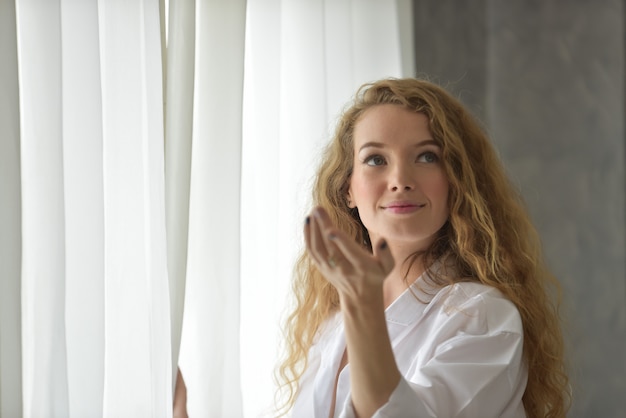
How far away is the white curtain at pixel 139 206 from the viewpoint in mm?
1087

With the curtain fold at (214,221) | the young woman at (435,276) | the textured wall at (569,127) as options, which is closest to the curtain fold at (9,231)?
the curtain fold at (214,221)

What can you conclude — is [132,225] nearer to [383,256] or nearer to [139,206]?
[139,206]

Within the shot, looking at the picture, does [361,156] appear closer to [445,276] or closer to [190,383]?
[445,276]

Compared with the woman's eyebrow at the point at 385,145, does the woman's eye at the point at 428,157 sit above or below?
below

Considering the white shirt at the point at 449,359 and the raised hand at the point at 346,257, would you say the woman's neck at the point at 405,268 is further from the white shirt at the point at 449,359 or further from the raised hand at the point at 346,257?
the raised hand at the point at 346,257

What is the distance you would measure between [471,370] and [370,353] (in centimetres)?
17

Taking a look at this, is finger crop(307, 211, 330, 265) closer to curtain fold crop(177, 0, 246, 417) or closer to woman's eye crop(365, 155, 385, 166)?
woman's eye crop(365, 155, 385, 166)

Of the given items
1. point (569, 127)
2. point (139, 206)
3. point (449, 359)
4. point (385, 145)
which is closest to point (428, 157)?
point (385, 145)

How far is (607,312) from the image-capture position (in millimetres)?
2064

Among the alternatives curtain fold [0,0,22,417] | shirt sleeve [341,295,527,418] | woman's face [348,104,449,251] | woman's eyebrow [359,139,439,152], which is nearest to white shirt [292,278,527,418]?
shirt sleeve [341,295,527,418]

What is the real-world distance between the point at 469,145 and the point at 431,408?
443 millimetres

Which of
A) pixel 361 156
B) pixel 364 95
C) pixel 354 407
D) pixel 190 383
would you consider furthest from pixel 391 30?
pixel 354 407

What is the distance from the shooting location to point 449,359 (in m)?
1.00

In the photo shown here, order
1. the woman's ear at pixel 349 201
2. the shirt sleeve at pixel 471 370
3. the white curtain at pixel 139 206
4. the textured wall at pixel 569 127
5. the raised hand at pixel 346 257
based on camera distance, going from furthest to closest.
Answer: the textured wall at pixel 569 127 → the woman's ear at pixel 349 201 → the white curtain at pixel 139 206 → the shirt sleeve at pixel 471 370 → the raised hand at pixel 346 257
